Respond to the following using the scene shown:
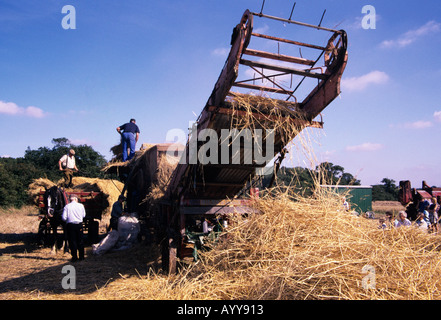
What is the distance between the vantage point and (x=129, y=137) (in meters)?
10.4

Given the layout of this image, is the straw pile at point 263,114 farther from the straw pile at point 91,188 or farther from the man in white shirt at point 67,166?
the man in white shirt at point 67,166

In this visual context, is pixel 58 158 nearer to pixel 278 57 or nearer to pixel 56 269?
pixel 56 269

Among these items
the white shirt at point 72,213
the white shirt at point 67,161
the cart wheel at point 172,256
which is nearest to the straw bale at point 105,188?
the white shirt at point 67,161

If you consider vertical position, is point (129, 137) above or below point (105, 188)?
above

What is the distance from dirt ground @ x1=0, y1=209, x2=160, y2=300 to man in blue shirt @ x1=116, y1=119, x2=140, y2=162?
3.40 meters

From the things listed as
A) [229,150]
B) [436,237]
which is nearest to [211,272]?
[229,150]

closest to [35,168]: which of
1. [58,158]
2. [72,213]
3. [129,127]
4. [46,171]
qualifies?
[46,171]

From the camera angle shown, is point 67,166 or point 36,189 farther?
point 36,189

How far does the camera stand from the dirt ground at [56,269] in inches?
185

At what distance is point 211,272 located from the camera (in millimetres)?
3648

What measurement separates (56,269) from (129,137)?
5223mm

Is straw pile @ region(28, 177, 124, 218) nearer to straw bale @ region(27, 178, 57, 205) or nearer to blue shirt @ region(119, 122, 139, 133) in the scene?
straw bale @ region(27, 178, 57, 205)

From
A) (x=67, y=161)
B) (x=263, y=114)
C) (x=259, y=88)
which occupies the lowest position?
(x=67, y=161)
